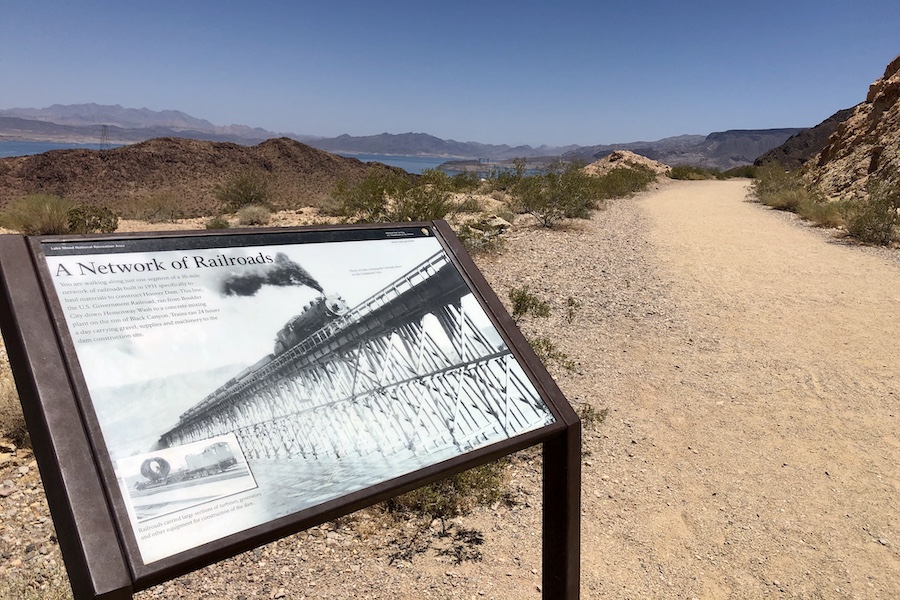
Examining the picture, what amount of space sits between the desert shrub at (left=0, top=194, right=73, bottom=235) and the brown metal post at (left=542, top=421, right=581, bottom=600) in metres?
12.3

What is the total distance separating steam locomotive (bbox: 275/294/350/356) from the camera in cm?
178

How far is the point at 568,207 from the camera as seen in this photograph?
1380 centimetres

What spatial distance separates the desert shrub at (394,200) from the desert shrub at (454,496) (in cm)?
689

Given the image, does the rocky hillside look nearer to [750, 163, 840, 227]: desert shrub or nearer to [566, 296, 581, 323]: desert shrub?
[750, 163, 840, 227]: desert shrub

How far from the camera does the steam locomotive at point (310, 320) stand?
178 cm

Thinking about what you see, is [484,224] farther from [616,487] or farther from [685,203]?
[685,203]

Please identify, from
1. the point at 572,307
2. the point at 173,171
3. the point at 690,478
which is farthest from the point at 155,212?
the point at 690,478

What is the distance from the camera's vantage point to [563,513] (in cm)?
214

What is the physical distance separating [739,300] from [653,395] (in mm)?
3479

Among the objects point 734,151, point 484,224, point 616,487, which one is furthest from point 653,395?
point 734,151

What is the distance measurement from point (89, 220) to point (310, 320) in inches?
503

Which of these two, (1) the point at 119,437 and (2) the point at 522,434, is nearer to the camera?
(1) the point at 119,437

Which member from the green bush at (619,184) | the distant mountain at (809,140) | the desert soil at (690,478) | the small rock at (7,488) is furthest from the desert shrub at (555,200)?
the distant mountain at (809,140)

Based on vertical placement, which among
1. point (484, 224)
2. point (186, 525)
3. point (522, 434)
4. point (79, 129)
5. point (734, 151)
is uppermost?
point (79, 129)
